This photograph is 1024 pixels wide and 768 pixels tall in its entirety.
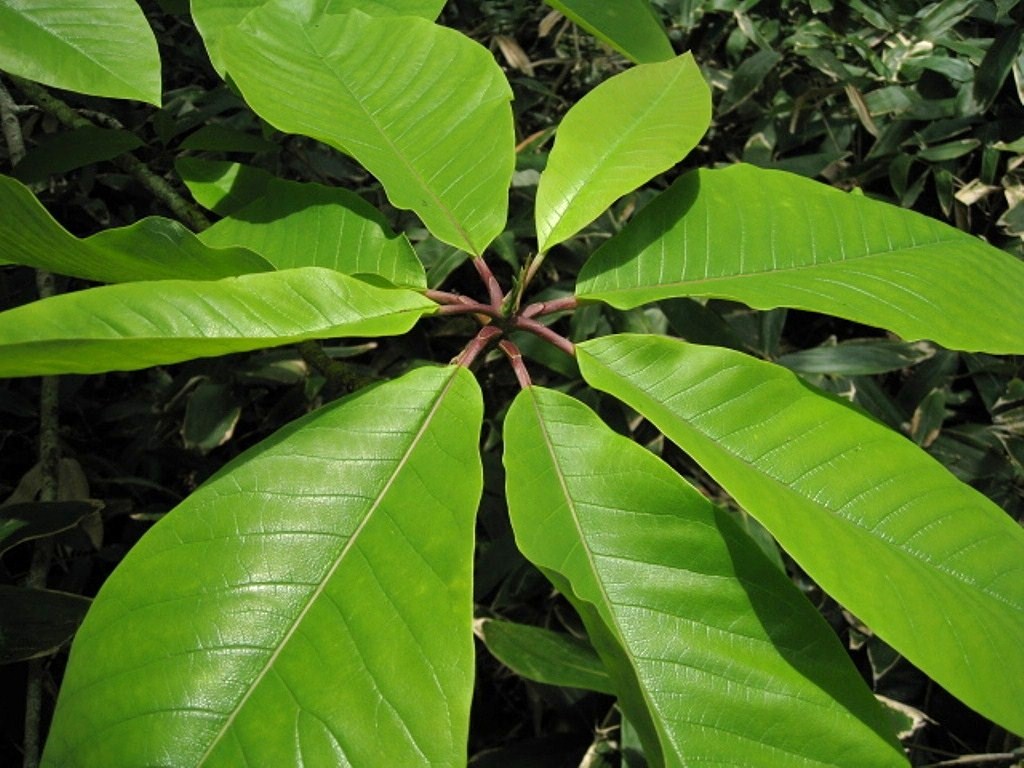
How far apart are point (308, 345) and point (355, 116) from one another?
11.4 inches

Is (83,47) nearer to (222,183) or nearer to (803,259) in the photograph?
(222,183)

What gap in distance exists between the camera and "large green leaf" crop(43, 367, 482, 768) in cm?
59

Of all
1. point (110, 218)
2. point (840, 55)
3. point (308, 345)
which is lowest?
point (110, 218)

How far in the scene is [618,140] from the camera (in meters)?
0.95

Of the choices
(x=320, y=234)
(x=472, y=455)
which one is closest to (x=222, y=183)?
(x=320, y=234)

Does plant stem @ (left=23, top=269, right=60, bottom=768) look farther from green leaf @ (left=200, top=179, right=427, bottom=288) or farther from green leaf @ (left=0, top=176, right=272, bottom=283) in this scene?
green leaf @ (left=0, top=176, right=272, bottom=283)

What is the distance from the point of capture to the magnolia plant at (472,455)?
0.61 meters

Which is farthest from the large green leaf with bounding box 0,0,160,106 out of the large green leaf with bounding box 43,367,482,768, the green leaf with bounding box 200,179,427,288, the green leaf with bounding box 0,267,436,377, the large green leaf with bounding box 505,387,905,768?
the large green leaf with bounding box 505,387,905,768

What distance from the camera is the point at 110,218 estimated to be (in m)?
1.71

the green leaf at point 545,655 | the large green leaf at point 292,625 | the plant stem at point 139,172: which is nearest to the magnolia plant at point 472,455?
the large green leaf at point 292,625

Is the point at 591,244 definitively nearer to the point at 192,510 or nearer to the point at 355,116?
the point at 355,116

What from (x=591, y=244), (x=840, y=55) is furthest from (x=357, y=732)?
(x=840, y=55)

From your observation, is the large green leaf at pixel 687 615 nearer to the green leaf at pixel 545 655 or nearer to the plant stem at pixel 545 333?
the plant stem at pixel 545 333

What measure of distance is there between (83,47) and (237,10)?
178 millimetres
